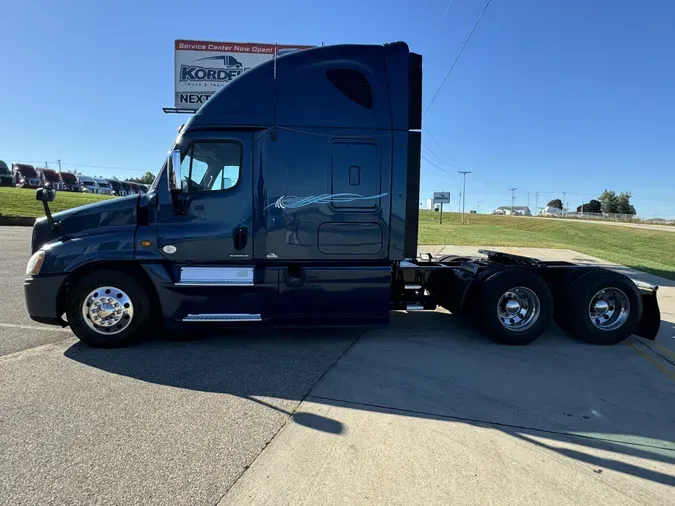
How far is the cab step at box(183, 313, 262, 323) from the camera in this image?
508cm

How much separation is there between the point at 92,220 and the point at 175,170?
50.2 inches

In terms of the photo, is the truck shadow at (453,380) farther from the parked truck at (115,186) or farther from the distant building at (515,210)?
the distant building at (515,210)

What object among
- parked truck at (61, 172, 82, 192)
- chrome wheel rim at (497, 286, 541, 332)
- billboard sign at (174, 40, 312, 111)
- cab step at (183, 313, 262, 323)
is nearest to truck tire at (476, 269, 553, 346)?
chrome wheel rim at (497, 286, 541, 332)

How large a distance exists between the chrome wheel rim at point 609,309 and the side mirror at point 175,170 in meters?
5.45

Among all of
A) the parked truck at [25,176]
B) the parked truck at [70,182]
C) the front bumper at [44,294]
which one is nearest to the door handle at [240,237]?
the front bumper at [44,294]

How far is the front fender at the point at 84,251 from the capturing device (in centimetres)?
494

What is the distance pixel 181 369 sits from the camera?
448cm

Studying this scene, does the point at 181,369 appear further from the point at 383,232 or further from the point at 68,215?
the point at 383,232

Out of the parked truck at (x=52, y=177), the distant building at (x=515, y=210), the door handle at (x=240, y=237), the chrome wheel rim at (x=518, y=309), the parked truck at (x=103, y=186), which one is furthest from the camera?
the distant building at (x=515, y=210)

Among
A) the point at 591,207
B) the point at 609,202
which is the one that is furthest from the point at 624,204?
the point at 591,207

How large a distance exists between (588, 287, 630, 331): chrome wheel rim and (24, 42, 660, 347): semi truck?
2.84 metres

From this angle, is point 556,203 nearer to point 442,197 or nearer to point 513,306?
point 442,197

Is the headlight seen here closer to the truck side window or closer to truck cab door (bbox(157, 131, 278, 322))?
truck cab door (bbox(157, 131, 278, 322))

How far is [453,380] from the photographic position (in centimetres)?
440
